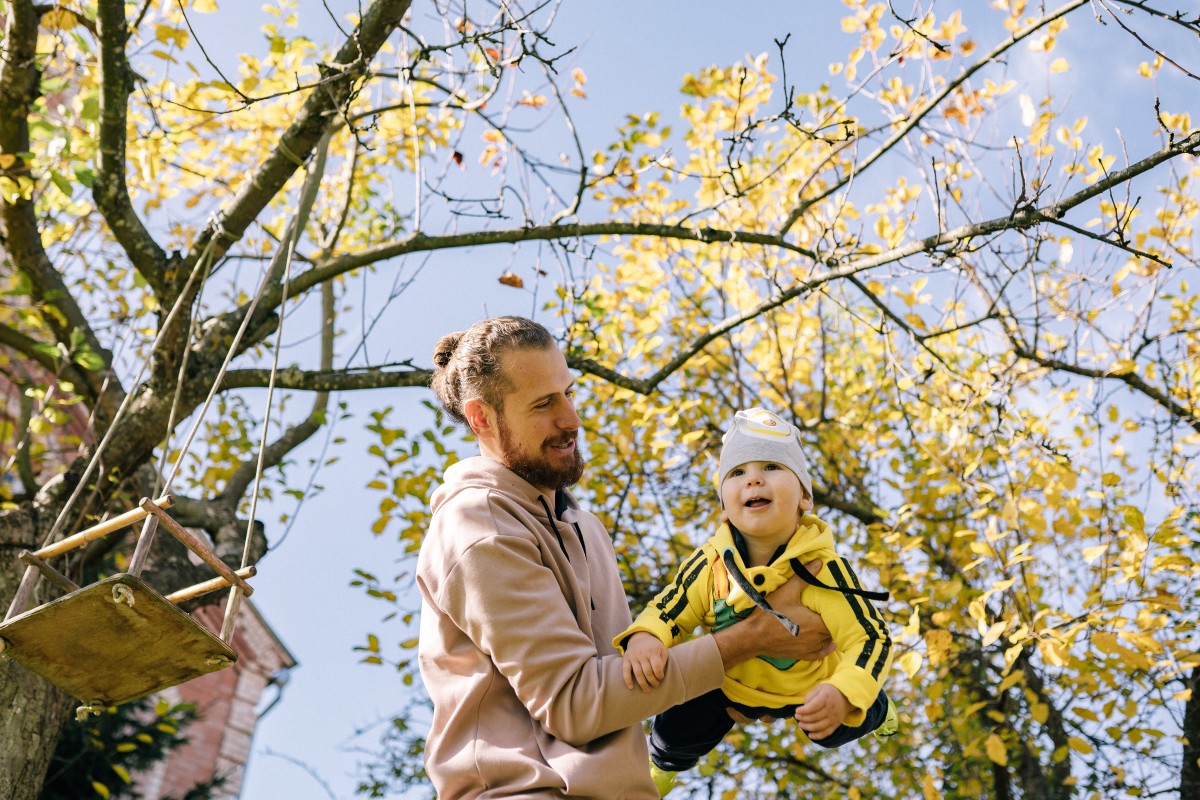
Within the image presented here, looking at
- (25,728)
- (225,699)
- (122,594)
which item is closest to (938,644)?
(122,594)

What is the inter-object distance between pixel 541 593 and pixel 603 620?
0.41 meters

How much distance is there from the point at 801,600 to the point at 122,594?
62.0 inches

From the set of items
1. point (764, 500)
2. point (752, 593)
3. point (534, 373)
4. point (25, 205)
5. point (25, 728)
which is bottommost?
point (752, 593)

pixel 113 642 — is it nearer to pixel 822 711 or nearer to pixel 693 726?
pixel 693 726

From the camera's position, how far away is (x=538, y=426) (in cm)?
245

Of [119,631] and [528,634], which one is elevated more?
[119,631]

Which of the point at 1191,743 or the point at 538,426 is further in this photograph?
the point at 1191,743

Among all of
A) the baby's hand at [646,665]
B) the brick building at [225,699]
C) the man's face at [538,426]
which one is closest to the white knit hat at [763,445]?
the man's face at [538,426]

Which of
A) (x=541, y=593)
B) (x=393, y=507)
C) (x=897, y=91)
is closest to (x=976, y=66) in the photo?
(x=897, y=91)

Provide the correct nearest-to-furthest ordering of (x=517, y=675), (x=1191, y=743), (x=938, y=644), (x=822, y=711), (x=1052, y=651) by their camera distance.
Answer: (x=517, y=675)
(x=822, y=711)
(x=1052, y=651)
(x=938, y=644)
(x=1191, y=743)

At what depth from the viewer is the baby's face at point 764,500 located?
8.68 ft

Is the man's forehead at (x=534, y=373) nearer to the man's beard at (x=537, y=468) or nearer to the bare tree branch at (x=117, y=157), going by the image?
the man's beard at (x=537, y=468)

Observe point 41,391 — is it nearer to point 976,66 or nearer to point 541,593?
point 541,593

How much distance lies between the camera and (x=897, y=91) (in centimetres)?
624
